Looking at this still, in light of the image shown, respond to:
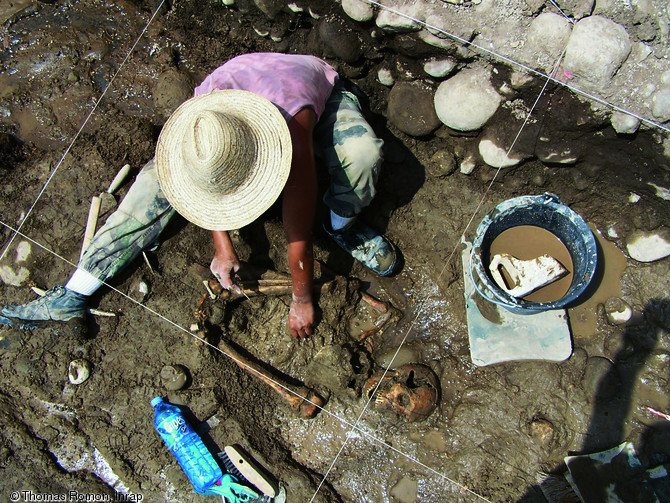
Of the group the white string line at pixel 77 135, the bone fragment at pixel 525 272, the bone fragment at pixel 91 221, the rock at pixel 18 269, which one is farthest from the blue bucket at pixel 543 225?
the rock at pixel 18 269

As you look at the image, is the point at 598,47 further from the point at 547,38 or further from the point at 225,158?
the point at 225,158

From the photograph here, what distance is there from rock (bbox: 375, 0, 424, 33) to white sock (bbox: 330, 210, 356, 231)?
1217mm

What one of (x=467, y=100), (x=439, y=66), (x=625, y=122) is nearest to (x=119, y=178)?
(x=439, y=66)

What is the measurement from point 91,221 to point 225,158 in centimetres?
183

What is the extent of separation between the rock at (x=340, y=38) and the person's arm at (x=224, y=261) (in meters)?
1.47

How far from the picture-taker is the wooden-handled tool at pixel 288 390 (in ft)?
9.96

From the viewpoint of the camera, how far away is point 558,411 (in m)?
2.97

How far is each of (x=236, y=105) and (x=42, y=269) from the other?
2121 millimetres

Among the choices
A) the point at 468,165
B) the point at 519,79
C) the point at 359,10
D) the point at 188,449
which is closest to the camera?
the point at 519,79

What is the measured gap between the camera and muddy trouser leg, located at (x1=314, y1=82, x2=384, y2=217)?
2711 millimetres

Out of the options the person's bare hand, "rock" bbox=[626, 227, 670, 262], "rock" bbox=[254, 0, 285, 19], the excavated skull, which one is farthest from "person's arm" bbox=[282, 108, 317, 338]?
"rock" bbox=[626, 227, 670, 262]

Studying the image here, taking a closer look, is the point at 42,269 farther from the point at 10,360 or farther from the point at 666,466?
the point at 666,466

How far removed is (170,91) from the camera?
344 cm

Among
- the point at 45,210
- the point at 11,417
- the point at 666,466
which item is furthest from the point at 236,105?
the point at 666,466
